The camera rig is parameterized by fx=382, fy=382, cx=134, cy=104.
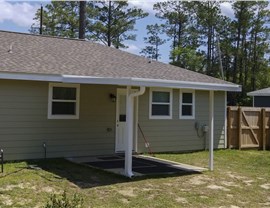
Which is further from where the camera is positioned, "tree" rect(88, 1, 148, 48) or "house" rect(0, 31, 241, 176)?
"tree" rect(88, 1, 148, 48)

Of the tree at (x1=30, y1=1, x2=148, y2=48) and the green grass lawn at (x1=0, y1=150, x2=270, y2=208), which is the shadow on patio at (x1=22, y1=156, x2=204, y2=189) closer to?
the green grass lawn at (x1=0, y1=150, x2=270, y2=208)

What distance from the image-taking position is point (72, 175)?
866 centimetres

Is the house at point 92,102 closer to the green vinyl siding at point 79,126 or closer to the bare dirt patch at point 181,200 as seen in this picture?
the green vinyl siding at point 79,126

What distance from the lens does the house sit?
10.1 metres

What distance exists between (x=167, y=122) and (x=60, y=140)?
4.03 metres

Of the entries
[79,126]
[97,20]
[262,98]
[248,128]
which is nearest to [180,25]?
[97,20]

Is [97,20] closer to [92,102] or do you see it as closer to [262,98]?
[262,98]

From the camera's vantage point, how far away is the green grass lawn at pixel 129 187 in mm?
6816

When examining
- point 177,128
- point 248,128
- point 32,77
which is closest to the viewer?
point 32,77

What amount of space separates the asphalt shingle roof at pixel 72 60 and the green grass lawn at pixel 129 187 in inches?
103

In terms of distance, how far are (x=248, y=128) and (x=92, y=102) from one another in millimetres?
6823

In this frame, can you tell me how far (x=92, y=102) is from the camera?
38.8ft

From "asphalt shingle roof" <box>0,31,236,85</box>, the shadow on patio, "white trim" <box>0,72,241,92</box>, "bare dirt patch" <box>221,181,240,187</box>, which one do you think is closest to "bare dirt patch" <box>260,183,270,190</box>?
"bare dirt patch" <box>221,181,240,187</box>

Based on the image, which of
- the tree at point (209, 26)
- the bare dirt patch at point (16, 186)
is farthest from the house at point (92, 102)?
the tree at point (209, 26)
